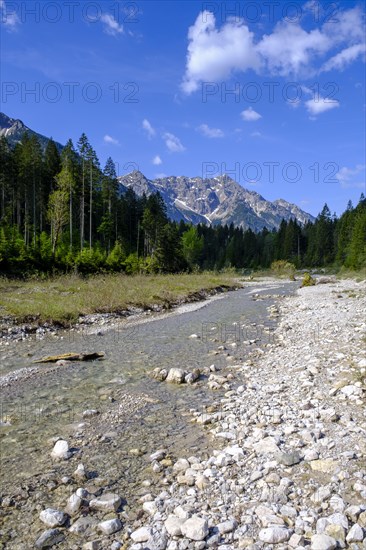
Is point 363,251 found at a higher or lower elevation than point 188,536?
higher

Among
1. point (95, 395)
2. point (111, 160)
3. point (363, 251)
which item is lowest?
point (95, 395)

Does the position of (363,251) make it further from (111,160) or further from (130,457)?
(130,457)

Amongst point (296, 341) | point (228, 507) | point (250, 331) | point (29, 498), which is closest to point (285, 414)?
point (228, 507)

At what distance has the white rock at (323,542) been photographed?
9.89 feet

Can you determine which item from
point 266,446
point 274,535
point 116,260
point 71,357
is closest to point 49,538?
point 274,535

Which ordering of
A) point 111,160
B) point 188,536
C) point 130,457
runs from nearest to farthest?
point 188,536
point 130,457
point 111,160

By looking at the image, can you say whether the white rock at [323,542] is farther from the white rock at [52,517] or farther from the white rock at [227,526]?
the white rock at [52,517]

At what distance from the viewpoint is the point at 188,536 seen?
3318 millimetres

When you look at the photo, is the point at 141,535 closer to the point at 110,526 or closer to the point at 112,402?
the point at 110,526

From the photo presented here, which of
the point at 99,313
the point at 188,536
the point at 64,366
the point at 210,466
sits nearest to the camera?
the point at 188,536

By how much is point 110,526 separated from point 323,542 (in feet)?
6.57

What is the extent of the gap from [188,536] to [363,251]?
6437 centimetres

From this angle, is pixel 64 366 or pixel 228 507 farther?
pixel 64 366

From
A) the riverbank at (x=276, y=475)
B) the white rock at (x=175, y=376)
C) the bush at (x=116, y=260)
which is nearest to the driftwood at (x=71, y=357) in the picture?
the white rock at (x=175, y=376)
